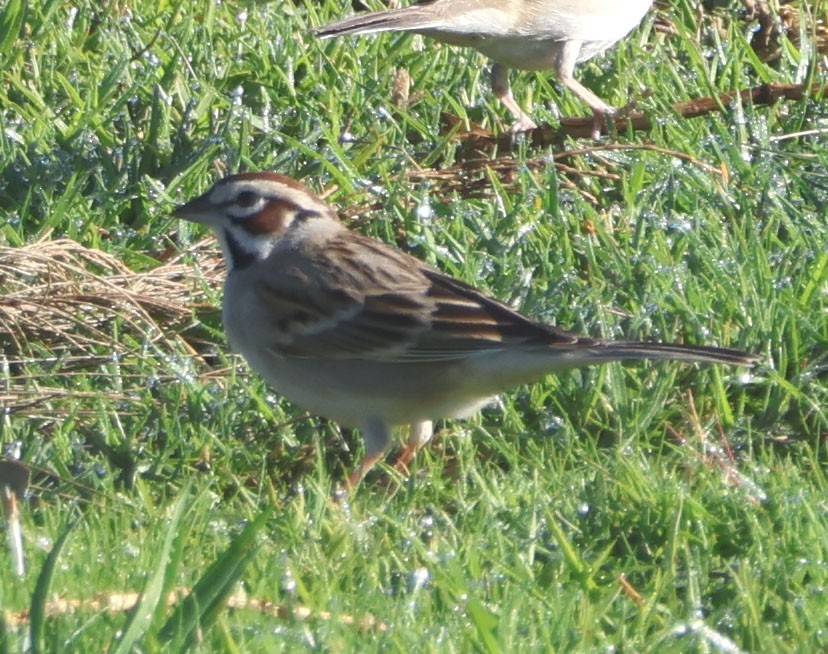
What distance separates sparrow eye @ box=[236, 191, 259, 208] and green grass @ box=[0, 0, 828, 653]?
596mm

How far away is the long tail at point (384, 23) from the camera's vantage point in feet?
23.6

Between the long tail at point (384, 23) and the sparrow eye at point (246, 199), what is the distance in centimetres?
161

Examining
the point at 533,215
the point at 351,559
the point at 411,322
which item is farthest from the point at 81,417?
the point at 533,215

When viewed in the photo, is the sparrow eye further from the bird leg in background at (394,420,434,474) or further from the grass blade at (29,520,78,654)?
the grass blade at (29,520,78,654)

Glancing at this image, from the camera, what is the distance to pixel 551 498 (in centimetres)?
479

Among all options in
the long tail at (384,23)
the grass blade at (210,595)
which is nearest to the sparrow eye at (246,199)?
the long tail at (384,23)

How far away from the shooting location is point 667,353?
15.6 ft

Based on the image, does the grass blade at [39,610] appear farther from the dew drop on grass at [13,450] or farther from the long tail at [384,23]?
the long tail at [384,23]

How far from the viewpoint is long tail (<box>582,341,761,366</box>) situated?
470 cm

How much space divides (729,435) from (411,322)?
1057mm

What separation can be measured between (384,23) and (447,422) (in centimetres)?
238

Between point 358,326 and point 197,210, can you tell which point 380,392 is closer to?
point 358,326

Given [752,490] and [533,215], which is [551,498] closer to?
[752,490]

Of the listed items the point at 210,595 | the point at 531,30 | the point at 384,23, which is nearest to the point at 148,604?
the point at 210,595
